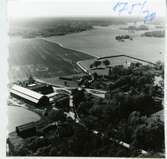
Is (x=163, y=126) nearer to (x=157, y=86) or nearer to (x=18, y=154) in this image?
(x=157, y=86)

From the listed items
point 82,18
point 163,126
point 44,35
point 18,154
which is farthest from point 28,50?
point 163,126

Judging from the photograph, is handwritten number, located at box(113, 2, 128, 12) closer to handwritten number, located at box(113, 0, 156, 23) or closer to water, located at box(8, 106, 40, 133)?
handwritten number, located at box(113, 0, 156, 23)

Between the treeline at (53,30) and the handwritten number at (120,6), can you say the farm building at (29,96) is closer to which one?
the treeline at (53,30)

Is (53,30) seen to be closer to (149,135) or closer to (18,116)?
(18,116)

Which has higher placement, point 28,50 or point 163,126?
point 28,50

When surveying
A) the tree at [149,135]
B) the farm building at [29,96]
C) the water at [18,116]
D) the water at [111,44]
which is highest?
the water at [111,44]

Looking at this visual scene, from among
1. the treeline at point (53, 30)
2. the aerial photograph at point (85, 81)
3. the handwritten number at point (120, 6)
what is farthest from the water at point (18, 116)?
the handwritten number at point (120, 6)

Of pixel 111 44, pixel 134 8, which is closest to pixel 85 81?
pixel 111 44
